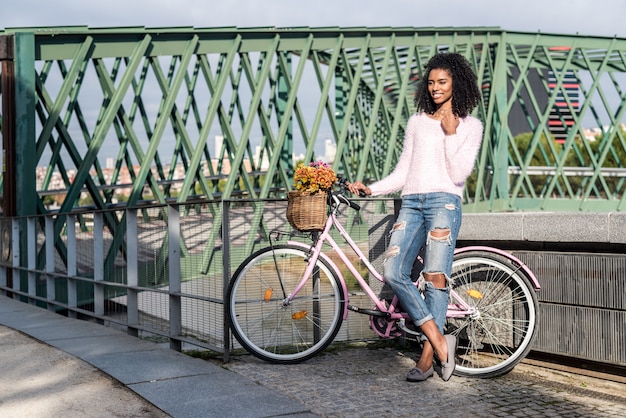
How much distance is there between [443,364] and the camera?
4809 millimetres

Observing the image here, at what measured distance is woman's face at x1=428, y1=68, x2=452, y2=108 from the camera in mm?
4926

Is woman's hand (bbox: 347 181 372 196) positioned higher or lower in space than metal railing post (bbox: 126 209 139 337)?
higher

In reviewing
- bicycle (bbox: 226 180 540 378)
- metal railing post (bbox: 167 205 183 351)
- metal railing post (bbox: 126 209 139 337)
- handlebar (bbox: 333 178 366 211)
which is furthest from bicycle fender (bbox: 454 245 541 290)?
metal railing post (bbox: 126 209 139 337)

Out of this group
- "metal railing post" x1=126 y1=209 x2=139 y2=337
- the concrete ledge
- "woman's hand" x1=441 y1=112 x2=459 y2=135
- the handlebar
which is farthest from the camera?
"metal railing post" x1=126 y1=209 x2=139 y2=337

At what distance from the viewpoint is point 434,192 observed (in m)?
4.87

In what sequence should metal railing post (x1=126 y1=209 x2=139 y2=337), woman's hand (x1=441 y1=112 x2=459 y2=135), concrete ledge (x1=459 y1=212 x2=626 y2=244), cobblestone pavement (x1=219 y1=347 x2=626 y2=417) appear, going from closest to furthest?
1. cobblestone pavement (x1=219 y1=347 x2=626 y2=417)
2. concrete ledge (x1=459 y1=212 x2=626 y2=244)
3. woman's hand (x1=441 y1=112 x2=459 y2=135)
4. metal railing post (x1=126 y1=209 x2=139 y2=337)

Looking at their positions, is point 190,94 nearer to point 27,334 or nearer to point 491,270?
point 27,334

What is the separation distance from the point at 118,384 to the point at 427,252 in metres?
1.93

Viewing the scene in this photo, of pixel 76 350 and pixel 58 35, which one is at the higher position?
pixel 58 35

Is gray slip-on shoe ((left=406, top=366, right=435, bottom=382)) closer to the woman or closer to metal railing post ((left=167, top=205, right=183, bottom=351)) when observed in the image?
the woman

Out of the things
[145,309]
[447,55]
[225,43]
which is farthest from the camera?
[225,43]

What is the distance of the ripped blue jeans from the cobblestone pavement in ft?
1.42

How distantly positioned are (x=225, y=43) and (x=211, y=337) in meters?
10.8

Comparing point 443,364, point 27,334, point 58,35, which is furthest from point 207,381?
point 58,35
